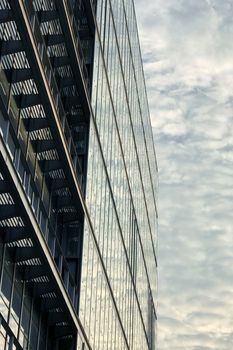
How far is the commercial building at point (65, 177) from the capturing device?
28062 mm

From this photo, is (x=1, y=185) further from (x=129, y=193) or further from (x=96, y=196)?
(x=129, y=193)

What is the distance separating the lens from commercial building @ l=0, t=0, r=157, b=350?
28062mm

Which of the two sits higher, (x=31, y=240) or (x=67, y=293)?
(x=31, y=240)

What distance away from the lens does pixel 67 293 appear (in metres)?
33.3

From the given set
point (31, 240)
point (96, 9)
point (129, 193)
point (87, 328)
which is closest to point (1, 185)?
point (31, 240)

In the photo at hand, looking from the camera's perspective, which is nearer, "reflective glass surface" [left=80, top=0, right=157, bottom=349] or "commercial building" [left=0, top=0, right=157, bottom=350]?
"commercial building" [left=0, top=0, right=157, bottom=350]

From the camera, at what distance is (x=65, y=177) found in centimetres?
3522

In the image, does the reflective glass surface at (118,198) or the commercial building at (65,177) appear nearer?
the commercial building at (65,177)

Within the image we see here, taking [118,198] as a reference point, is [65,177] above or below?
below

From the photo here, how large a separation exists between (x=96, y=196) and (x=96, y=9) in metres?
10.1

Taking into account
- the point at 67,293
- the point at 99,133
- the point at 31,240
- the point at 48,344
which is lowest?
the point at 48,344

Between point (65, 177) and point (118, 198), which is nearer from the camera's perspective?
point (65, 177)

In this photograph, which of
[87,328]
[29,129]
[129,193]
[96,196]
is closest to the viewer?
[29,129]

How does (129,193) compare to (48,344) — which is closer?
(48,344)
